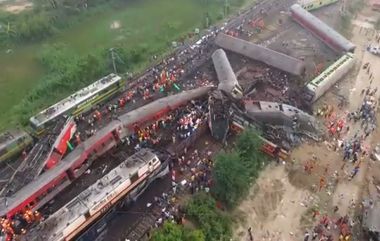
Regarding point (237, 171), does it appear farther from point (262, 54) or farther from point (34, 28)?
point (34, 28)

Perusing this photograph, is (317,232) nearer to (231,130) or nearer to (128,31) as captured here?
(231,130)

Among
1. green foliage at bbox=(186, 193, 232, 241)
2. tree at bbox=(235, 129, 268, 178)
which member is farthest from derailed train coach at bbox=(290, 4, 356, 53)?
green foliage at bbox=(186, 193, 232, 241)

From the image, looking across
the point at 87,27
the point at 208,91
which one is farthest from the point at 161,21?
the point at 208,91

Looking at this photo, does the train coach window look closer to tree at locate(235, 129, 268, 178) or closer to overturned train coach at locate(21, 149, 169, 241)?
overturned train coach at locate(21, 149, 169, 241)

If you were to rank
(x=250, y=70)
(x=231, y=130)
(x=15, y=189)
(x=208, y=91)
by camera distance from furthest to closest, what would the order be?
1. (x=250, y=70)
2. (x=208, y=91)
3. (x=231, y=130)
4. (x=15, y=189)

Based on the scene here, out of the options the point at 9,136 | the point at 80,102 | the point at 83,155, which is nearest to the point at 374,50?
the point at 80,102

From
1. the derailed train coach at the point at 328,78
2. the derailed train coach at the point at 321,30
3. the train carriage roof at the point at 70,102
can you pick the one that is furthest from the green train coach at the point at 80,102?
the derailed train coach at the point at 321,30
